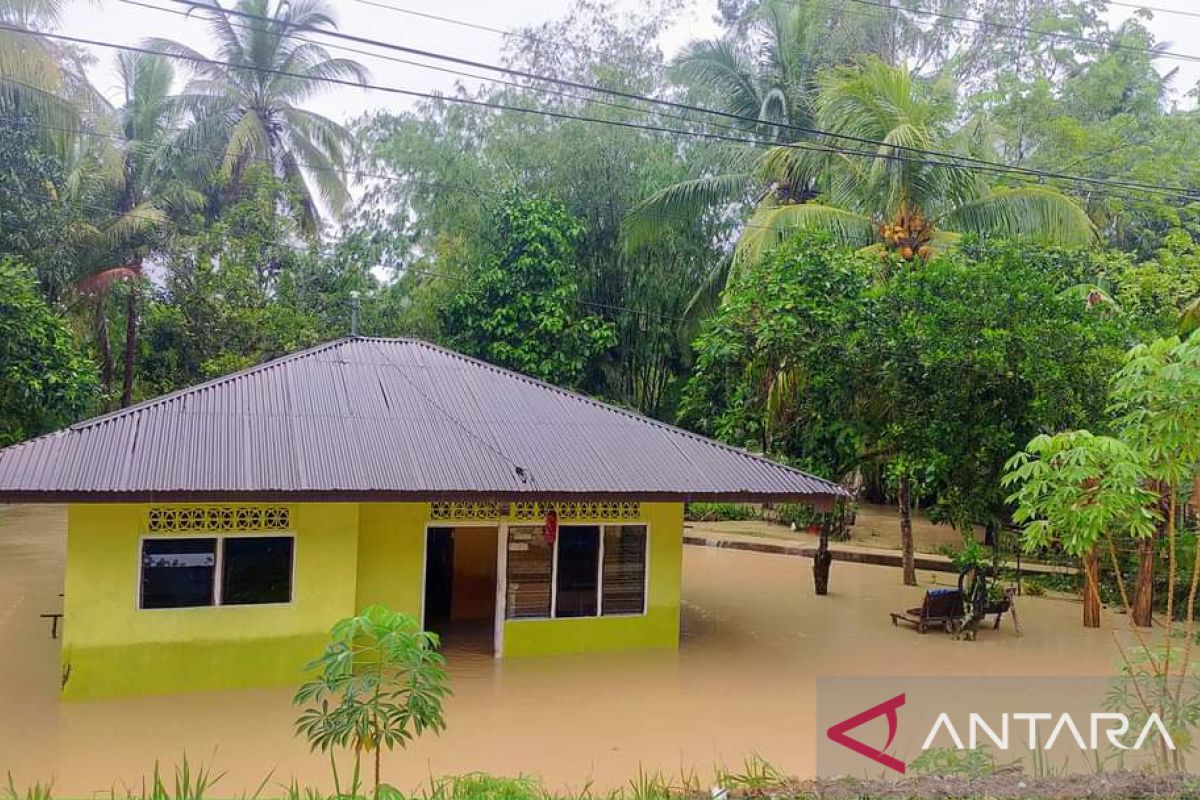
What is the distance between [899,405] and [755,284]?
284cm

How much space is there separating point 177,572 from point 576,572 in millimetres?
4635

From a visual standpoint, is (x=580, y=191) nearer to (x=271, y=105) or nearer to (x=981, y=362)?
(x=271, y=105)

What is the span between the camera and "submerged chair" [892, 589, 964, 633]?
545 inches

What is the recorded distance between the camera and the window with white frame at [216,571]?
979 cm

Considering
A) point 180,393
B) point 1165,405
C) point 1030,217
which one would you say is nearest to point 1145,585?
point 1030,217

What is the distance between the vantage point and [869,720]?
9.44 metres

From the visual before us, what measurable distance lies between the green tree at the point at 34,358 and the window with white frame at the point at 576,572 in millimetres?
11566

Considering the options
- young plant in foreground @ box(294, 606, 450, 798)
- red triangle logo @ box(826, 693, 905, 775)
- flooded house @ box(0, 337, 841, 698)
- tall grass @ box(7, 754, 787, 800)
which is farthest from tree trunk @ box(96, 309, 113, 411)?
young plant in foreground @ box(294, 606, 450, 798)

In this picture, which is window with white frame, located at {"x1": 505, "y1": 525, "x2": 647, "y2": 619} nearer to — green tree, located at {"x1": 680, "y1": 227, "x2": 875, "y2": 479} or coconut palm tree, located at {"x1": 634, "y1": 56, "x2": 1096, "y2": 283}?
green tree, located at {"x1": 680, "y1": 227, "x2": 875, "y2": 479}

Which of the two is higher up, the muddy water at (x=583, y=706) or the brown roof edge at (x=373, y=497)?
the brown roof edge at (x=373, y=497)

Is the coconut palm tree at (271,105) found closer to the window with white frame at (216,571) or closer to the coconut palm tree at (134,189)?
the coconut palm tree at (134,189)

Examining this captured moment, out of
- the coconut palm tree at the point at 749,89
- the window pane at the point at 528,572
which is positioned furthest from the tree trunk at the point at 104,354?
the window pane at the point at 528,572

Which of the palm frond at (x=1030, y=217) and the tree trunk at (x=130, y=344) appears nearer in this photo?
the palm frond at (x=1030, y=217)

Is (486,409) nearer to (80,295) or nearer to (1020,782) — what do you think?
(1020,782)
